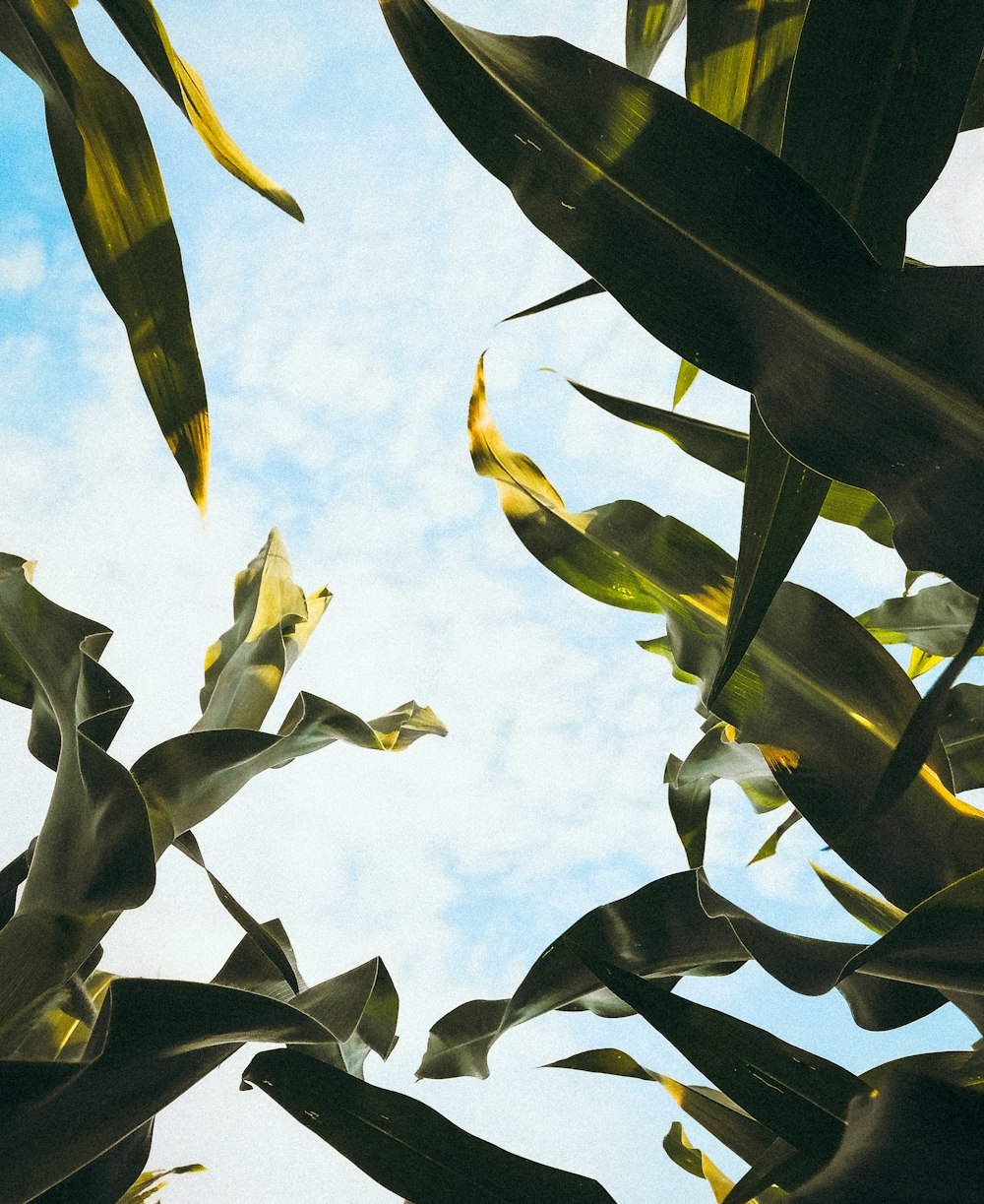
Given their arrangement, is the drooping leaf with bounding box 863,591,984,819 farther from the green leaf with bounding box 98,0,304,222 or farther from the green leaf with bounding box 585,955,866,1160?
the green leaf with bounding box 98,0,304,222

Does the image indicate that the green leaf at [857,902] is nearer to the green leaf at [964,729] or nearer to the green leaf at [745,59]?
the green leaf at [964,729]

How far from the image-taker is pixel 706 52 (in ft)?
1.31

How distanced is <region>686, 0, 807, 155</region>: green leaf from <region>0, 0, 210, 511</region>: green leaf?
25cm

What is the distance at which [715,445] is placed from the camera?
502 millimetres

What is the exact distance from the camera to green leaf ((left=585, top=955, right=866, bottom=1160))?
305 millimetres

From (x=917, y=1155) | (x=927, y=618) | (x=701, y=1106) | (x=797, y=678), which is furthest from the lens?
(x=927, y=618)

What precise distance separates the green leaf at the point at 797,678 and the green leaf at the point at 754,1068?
0.24 ft

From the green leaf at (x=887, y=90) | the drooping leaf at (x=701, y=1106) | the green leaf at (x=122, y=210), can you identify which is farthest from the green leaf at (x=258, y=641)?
the green leaf at (x=887, y=90)

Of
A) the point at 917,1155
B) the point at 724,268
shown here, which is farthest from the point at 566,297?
the point at 917,1155

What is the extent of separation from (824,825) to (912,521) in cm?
13

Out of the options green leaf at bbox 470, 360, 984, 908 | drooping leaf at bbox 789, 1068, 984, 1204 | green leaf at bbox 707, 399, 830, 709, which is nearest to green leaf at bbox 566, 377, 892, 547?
green leaf at bbox 470, 360, 984, 908

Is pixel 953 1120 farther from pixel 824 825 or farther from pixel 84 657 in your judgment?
pixel 84 657

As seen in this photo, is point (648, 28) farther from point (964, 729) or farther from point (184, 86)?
point (964, 729)

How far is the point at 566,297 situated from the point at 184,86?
202mm
